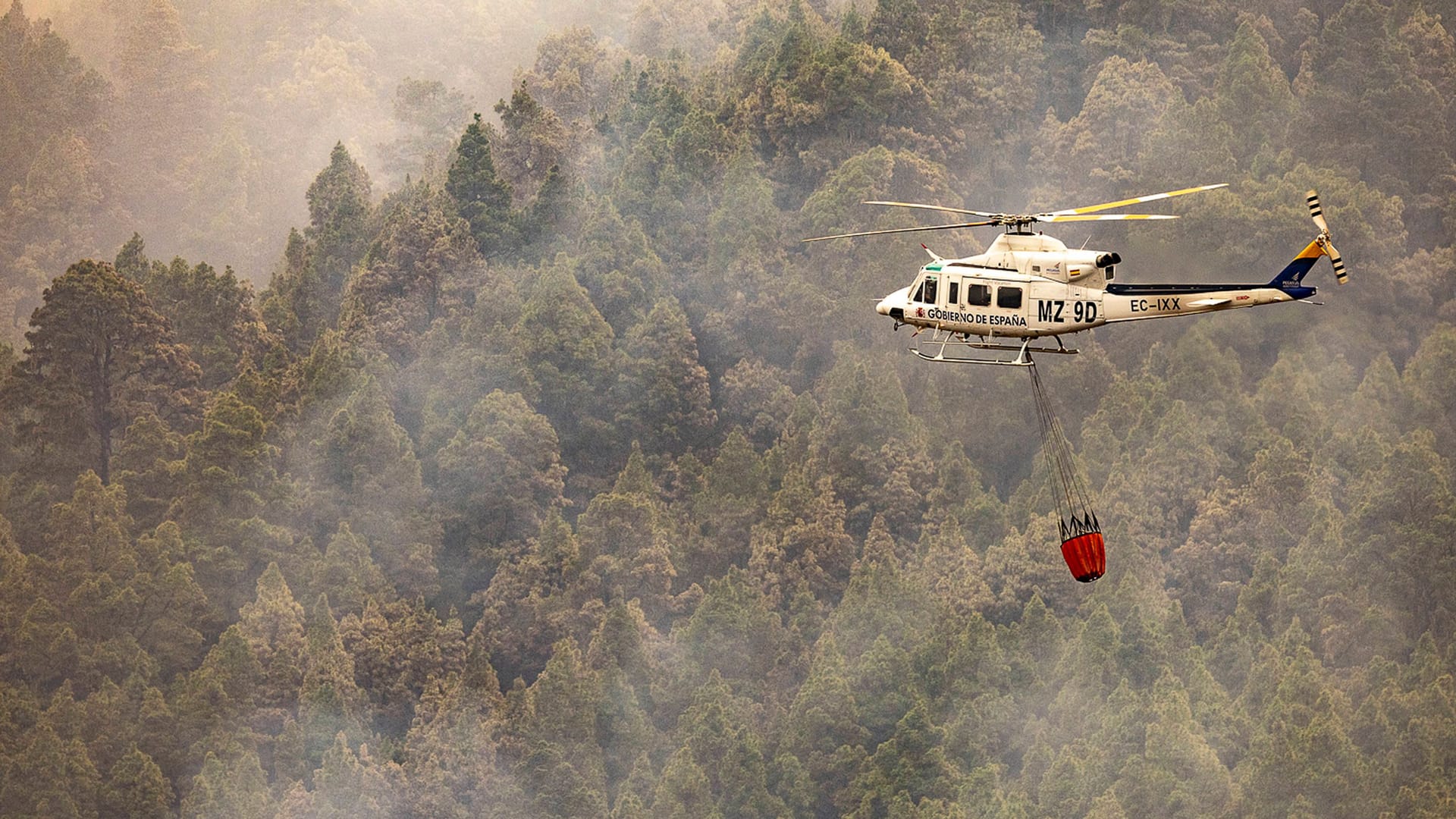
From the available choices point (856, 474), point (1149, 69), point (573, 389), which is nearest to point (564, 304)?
point (573, 389)

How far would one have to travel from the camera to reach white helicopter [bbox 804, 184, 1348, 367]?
55.8m

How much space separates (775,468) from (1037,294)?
201ft

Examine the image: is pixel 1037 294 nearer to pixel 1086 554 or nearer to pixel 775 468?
pixel 1086 554

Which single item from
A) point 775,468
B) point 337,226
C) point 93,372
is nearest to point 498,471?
point 775,468

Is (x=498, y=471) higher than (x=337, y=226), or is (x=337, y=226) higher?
(x=337, y=226)

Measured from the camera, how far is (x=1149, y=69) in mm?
123562

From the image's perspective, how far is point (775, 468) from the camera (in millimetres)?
117562

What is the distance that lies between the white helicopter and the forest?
136ft

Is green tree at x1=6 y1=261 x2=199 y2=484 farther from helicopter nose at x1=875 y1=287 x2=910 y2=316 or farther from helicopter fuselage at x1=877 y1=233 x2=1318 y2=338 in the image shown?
helicopter fuselage at x1=877 y1=233 x2=1318 y2=338

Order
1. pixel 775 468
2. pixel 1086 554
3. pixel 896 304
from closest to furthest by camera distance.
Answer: pixel 896 304
pixel 1086 554
pixel 775 468

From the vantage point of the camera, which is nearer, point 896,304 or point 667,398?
point 896,304

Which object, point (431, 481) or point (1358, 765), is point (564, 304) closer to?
point (431, 481)

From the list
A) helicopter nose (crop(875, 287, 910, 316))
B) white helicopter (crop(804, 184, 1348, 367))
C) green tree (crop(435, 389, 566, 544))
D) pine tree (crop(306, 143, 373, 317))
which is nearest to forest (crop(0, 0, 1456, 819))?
green tree (crop(435, 389, 566, 544))

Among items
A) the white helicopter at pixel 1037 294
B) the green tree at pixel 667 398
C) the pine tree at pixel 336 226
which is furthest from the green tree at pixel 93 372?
the white helicopter at pixel 1037 294
